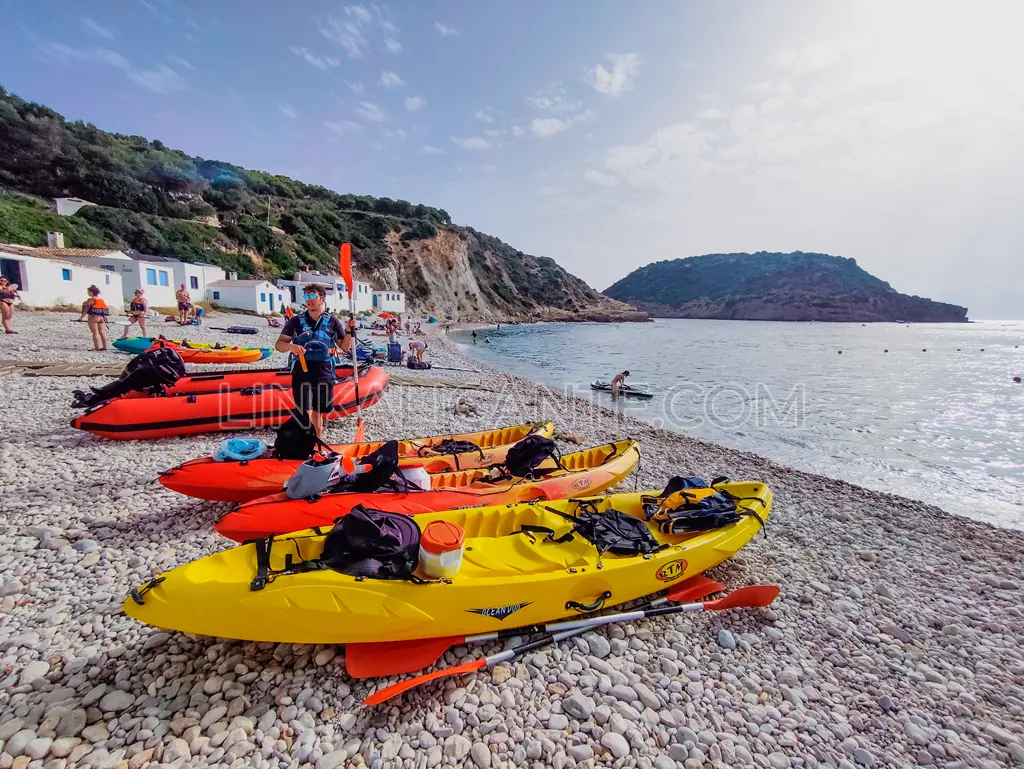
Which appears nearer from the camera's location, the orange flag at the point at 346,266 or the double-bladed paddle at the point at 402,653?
the double-bladed paddle at the point at 402,653

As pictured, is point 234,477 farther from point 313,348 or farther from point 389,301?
point 389,301

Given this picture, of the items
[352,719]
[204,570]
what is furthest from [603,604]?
[204,570]

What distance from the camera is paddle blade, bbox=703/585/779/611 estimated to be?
3.75 metres

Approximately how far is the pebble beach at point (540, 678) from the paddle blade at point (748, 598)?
107mm

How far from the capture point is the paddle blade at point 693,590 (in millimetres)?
3781

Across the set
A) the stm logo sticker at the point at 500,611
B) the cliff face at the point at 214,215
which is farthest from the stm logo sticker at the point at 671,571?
the cliff face at the point at 214,215

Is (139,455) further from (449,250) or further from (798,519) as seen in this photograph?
(449,250)

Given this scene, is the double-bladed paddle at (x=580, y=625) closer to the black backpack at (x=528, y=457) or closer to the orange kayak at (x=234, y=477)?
the black backpack at (x=528, y=457)

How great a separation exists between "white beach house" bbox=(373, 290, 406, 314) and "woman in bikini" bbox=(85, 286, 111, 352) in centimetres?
3406

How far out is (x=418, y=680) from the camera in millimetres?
2719

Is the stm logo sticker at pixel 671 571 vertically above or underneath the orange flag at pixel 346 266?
underneath

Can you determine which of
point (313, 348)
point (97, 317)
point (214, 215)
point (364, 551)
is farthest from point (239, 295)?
point (364, 551)

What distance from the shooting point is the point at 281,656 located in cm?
290

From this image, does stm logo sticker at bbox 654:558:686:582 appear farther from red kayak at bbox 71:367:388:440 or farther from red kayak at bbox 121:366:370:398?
red kayak at bbox 121:366:370:398
